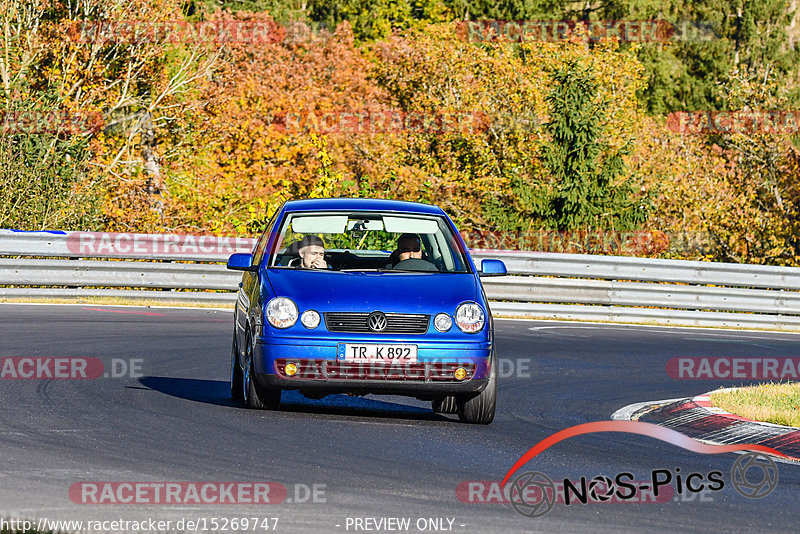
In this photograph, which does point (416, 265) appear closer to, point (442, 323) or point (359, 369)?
point (442, 323)

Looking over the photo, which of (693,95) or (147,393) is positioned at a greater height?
(147,393)

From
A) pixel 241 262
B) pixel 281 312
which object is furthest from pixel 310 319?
pixel 241 262

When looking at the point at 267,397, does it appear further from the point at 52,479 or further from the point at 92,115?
the point at 92,115

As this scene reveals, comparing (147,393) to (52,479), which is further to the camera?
(147,393)

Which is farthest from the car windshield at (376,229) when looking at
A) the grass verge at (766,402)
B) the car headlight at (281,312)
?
the grass verge at (766,402)

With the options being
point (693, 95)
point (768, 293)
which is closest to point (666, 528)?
Result: point (768, 293)

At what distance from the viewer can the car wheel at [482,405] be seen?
9.55 metres

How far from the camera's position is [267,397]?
979cm

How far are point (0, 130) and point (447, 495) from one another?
20.2 metres

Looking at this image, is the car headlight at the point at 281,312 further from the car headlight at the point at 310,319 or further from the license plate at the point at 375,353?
the license plate at the point at 375,353

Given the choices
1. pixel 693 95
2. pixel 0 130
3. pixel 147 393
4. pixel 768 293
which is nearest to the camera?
pixel 147 393

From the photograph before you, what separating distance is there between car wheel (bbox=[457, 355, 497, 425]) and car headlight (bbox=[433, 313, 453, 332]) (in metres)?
0.51

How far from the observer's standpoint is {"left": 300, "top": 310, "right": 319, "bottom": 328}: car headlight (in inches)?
360

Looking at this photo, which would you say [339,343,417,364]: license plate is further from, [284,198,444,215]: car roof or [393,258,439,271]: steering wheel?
[284,198,444,215]: car roof
